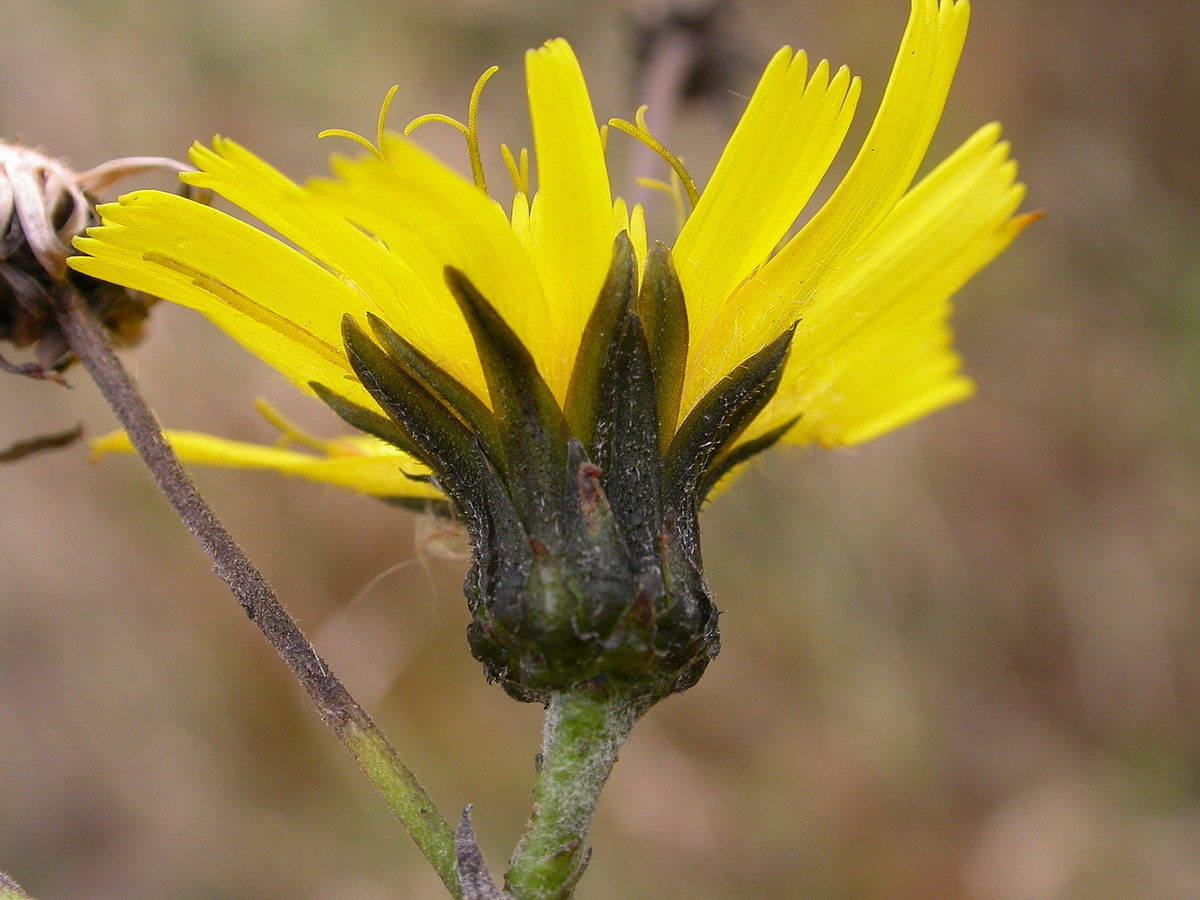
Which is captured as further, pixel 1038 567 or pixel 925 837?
pixel 1038 567

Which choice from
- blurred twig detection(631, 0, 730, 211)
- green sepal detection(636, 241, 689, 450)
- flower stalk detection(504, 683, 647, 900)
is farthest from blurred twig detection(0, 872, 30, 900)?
blurred twig detection(631, 0, 730, 211)

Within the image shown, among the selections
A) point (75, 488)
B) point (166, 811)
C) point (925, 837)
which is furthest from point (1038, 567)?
point (75, 488)

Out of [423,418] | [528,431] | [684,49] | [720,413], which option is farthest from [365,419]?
[684,49]

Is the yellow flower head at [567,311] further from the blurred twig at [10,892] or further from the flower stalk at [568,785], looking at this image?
the blurred twig at [10,892]

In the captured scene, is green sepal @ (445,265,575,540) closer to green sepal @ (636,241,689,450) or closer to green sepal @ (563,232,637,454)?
green sepal @ (563,232,637,454)

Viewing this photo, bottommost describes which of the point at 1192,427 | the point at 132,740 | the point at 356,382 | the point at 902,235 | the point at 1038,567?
the point at 132,740

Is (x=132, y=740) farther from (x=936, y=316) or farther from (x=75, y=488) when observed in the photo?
(x=936, y=316)

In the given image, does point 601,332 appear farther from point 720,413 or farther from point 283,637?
point 283,637

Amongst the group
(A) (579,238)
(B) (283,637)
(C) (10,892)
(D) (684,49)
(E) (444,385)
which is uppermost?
(D) (684,49)
